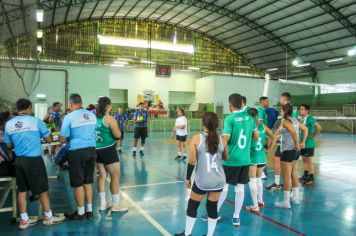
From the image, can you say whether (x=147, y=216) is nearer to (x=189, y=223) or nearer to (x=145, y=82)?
(x=189, y=223)

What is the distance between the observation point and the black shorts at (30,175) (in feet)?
13.8

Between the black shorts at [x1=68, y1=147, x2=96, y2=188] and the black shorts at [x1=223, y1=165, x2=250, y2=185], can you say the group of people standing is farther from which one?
the black shorts at [x1=68, y1=147, x2=96, y2=188]

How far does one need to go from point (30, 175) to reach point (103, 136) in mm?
1159

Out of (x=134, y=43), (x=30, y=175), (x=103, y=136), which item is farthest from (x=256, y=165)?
(x=134, y=43)

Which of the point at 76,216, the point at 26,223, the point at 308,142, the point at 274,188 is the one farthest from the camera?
the point at 308,142

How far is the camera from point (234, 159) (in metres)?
4.24

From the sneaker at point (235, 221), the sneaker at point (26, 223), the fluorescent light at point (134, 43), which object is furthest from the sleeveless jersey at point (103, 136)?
the fluorescent light at point (134, 43)

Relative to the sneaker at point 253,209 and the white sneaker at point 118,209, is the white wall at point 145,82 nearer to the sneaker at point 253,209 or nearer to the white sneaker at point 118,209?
the white sneaker at point 118,209

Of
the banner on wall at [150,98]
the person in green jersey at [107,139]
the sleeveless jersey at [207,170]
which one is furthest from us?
the banner on wall at [150,98]

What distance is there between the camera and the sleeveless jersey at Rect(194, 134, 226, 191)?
3400mm

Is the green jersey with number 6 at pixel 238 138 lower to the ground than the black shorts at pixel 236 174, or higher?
higher

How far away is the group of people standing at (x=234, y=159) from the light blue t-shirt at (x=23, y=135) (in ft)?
7.42

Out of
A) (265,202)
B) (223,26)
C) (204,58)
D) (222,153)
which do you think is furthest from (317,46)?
(222,153)

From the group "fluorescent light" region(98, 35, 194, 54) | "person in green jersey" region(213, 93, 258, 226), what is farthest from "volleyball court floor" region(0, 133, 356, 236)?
"fluorescent light" region(98, 35, 194, 54)
